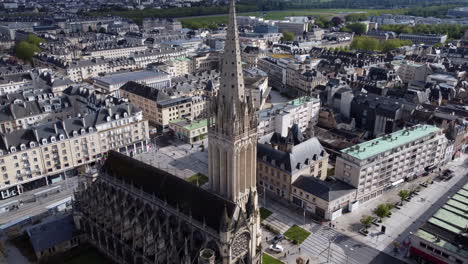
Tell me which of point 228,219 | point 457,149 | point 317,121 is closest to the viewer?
point 228,219

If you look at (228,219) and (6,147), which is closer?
(228,219)

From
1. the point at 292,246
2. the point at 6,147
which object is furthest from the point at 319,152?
the point at 6,147

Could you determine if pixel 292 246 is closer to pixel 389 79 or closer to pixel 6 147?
pixel 6 147

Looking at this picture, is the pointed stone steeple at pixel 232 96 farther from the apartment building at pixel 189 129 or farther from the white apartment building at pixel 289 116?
the apartment building at pixel 189 129

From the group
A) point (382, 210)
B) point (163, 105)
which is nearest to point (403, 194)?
point (382, 210)

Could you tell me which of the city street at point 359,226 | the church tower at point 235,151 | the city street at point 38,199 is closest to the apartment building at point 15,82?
the city street at point 38,199

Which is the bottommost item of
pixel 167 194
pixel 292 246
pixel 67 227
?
pixel 292 246

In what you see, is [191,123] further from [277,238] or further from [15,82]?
[15,82]
